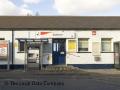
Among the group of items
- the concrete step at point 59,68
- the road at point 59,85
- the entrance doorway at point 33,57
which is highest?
the entrance doorway at point 33,57

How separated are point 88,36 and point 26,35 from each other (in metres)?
5.68

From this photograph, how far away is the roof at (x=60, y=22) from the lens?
39.6 m

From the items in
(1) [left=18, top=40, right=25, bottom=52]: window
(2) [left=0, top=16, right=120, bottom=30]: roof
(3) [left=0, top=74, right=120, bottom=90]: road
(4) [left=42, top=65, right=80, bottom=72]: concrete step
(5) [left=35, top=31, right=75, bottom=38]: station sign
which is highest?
(2) [left=0, top=16, right=120, bottom=30]: roof

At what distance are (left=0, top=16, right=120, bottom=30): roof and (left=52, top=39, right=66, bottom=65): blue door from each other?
1.41 m

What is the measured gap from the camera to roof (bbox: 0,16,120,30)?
39562 millimetres

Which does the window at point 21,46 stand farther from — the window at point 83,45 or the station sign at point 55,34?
the window at point 83,45

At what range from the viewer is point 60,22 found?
41.0 m

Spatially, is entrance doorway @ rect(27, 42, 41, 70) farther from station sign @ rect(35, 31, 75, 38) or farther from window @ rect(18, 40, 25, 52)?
station sign @ rect(35, 31, 75, 38)

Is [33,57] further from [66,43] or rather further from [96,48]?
[96,48]

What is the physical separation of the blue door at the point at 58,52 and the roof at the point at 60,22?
4.61 ft

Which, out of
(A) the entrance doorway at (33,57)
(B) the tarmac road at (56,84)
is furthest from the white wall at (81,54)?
(B) the tarmac road at (56,84)

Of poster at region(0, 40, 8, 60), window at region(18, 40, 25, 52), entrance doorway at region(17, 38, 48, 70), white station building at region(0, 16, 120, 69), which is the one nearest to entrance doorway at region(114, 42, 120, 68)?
white station building at region(0, 16, 120, 69)

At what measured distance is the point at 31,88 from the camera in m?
19.9

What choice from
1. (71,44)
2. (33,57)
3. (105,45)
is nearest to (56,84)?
(33,57)
